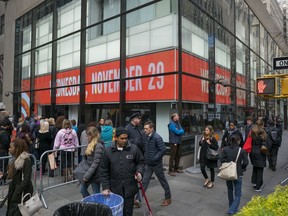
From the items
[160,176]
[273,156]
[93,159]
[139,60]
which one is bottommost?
[273,156]

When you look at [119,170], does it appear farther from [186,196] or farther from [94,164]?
[186,196]

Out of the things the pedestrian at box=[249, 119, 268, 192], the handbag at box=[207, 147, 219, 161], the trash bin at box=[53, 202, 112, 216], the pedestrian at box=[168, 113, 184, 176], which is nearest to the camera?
the trash bin at box=[53, 202, 112, 216]

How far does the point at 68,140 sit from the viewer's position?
24.2 feet

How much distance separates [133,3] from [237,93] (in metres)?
7.32

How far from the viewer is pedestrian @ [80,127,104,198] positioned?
15.1 ft

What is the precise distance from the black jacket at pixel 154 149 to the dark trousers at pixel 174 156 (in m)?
2.66

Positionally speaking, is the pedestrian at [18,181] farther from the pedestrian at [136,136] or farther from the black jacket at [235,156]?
the black jacket at [235,156]

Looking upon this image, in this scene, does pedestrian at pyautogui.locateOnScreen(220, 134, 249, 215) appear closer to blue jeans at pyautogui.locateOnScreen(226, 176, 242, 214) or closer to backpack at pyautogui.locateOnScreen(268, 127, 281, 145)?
blue jeans at pyautogui.locateOnScreen(226, 176, 242, 214)

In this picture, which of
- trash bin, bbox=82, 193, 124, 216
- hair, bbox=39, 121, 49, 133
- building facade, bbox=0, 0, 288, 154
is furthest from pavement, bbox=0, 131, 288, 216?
building facade, bbox=0, 0, 288, 154

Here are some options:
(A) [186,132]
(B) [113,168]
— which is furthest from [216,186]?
(B) [113,168]

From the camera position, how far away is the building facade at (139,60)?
9717 mm

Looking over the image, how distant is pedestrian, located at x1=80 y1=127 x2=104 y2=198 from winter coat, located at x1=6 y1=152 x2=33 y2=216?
2.91ft

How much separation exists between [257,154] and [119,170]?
4.13 m

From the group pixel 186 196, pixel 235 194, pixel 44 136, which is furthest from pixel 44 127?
pixel 235 194
